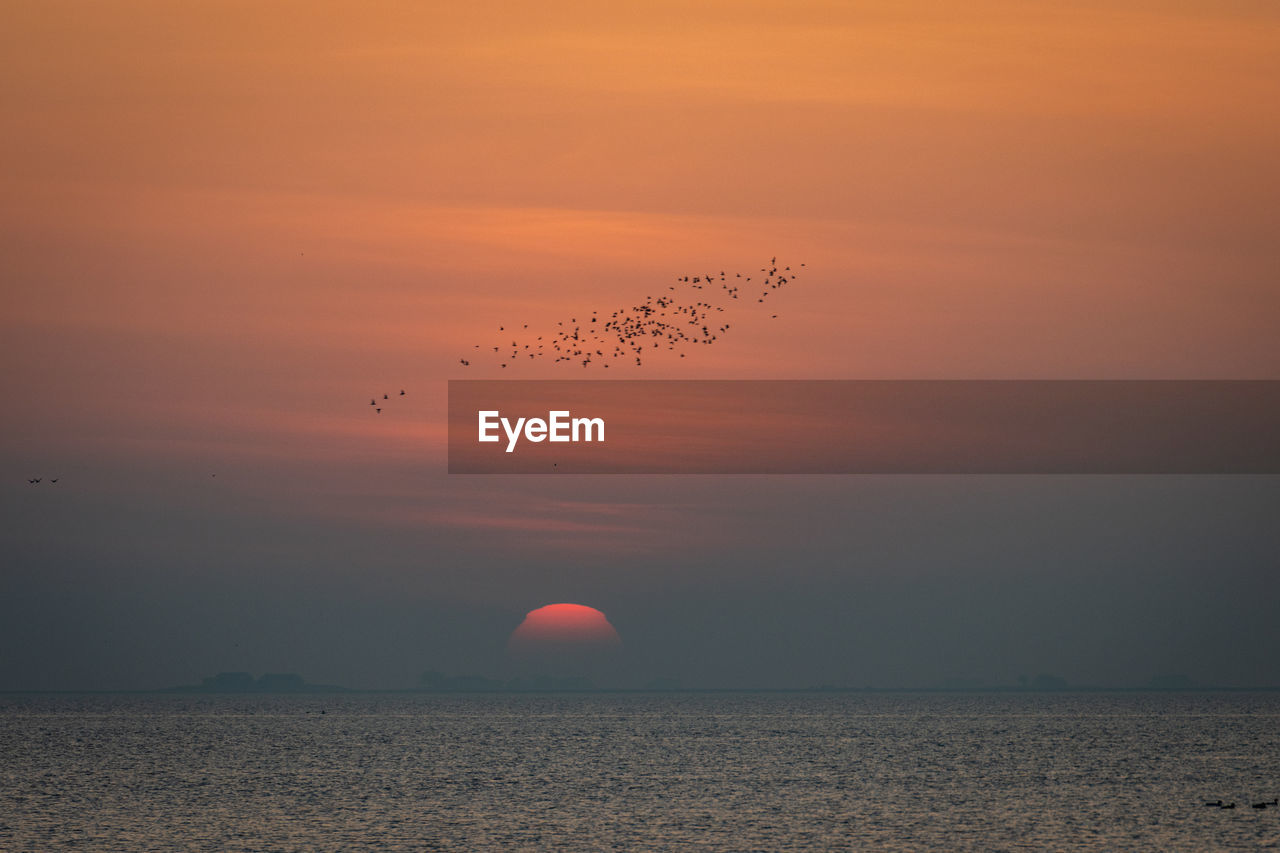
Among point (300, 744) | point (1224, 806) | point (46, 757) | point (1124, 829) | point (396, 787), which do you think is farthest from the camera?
point (300, 744)

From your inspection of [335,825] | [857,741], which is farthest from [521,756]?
[335,825]

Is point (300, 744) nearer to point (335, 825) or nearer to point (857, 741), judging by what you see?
point (857, 741)

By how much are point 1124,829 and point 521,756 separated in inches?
3313

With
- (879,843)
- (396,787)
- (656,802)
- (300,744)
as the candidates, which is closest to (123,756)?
(300,744)

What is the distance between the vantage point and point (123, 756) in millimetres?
157625

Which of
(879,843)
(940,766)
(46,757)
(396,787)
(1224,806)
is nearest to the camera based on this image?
(879,843)

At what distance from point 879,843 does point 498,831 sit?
20.3 m

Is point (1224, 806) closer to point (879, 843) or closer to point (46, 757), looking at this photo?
point (879, 843)

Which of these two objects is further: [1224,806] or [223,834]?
[1224,806]

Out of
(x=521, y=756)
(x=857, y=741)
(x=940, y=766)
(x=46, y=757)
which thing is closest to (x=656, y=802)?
(x=940, y=766)

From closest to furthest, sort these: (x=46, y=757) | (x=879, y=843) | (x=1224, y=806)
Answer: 1. (x=879, y=843)
2. (x=1224, y=806)
3. (x=46, y=757)

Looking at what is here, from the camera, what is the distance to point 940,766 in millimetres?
138000

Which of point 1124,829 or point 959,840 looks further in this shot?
point 1124,829

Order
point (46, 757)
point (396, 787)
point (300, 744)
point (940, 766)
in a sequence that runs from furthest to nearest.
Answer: point (300, 744) < point (46, 757) < point (940, 766) < point (396, 787)
